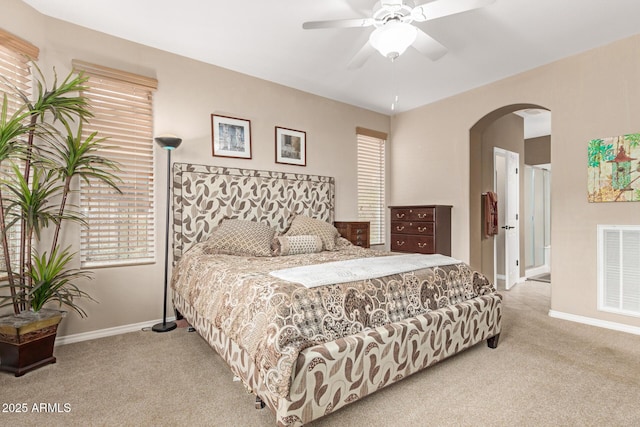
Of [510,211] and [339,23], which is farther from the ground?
[339,23]

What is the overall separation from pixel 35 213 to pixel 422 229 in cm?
392

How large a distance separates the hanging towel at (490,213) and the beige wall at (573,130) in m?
0.44

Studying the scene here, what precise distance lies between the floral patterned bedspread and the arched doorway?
204 centimetres

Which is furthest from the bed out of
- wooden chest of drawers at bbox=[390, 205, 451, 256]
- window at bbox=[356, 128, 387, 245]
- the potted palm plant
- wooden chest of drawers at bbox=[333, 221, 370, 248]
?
window at bbox=[356, 128, 387, 245]

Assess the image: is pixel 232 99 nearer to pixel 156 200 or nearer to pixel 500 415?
pixel 156 200

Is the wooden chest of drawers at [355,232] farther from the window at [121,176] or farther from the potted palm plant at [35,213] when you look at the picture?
the potted palm plant at [35,213]

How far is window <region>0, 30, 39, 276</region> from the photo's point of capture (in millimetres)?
2357

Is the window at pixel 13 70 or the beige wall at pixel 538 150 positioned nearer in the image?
the window at pixel 13 70

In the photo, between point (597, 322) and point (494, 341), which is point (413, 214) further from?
point (597, 322)

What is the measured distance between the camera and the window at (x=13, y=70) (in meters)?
2.36

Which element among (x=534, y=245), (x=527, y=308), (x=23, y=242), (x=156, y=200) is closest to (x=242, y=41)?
(x=156, y=200)

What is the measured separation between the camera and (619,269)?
9.91 ft

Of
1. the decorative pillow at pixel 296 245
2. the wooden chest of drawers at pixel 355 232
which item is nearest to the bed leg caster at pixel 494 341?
the decorative pillow at pixel 296 245

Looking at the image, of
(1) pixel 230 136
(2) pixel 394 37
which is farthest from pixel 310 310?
(1) pixel 230 136
